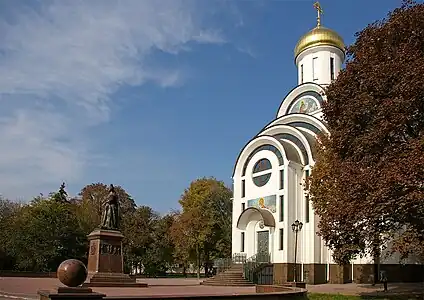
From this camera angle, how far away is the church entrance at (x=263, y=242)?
36000 millimetres

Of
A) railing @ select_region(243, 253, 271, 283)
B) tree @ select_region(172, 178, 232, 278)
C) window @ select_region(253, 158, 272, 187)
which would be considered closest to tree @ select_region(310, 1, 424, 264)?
railing @ select_region(243, 253, 271, 283)

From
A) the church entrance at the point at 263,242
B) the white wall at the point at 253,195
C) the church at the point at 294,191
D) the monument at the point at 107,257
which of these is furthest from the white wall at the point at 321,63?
the monument at the point at 107,257

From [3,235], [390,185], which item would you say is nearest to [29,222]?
[3,235]

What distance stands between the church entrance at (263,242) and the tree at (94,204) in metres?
17.3

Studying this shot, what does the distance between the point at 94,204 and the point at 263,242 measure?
24532 mm

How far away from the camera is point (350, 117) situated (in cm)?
1895

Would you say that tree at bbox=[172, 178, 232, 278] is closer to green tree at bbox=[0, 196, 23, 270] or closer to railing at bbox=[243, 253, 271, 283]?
railing at bbox=[243, 253, 271, 283]

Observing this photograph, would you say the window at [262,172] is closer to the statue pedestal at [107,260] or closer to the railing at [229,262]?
the railing at [229,262]

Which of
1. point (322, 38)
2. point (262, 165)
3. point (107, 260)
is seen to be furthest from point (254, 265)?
point (322, 38)

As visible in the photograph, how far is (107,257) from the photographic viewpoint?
2119 cm

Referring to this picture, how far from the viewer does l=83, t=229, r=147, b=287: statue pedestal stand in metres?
20.7

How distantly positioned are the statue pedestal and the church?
12.8m

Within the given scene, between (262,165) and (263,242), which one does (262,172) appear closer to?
(262,165)

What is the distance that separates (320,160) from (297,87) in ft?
57.0
